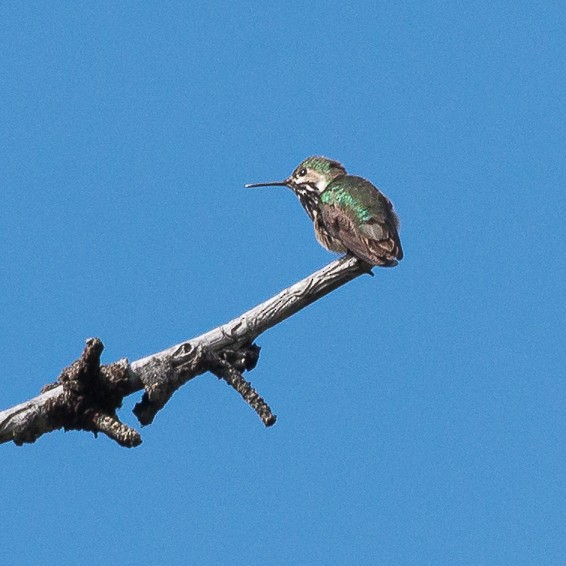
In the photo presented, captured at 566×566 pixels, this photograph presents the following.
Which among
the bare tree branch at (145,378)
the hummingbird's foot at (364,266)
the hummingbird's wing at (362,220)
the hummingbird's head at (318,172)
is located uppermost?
the hummingbird's head at (318,172)

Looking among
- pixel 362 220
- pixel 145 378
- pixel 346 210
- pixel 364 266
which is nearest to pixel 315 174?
pixel 346 210

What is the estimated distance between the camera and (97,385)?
240 inches

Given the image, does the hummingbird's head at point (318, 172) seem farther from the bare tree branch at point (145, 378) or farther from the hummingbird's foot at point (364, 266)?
the bare tree branch at point (145, 378)

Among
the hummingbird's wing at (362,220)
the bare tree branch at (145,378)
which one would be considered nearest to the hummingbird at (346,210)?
the hummingbird's wing at (362,220)

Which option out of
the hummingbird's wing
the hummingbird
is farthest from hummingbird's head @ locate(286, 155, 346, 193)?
the hummingbird's wing

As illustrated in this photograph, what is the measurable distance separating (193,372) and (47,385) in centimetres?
79

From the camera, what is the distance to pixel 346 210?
802 cm

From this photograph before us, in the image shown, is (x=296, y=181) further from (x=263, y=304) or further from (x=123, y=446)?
(x=123, y=446)

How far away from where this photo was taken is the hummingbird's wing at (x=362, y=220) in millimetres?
7316

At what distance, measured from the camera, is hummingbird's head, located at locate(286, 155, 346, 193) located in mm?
8477

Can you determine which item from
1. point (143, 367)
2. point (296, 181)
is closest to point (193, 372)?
point (143, 367)

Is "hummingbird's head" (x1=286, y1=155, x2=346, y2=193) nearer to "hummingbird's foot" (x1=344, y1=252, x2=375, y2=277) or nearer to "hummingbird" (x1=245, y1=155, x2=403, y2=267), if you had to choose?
"hummingbird" (x1=245, y1=155, x2=403, y2=267)

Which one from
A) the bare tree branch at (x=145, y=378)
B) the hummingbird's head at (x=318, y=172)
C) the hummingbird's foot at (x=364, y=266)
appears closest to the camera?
the bare tree branch at (x=145, y=378)

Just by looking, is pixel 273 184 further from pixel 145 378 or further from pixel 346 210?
pixel 145 378
